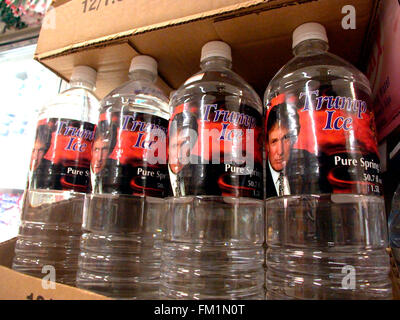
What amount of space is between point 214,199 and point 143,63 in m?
0.47

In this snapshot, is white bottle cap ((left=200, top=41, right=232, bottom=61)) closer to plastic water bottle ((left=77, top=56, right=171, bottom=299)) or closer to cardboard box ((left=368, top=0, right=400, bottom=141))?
plastic water bottle ((left=77, top=56, right=171, bottom=299))

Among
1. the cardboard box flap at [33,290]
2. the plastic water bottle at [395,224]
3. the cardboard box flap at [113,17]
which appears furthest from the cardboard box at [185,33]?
the cardboard box flap at [33,290]

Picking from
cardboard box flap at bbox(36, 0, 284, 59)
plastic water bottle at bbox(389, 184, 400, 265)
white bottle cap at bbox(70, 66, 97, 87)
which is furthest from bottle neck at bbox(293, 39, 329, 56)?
white bottle cap at bbox(70, 66, 97, 87)

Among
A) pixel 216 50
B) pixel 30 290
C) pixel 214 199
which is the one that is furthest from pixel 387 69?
pixel 30 290

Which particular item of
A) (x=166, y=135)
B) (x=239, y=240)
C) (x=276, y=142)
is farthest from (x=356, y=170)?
(x=166, y=135)

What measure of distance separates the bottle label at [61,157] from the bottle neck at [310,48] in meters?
0.67

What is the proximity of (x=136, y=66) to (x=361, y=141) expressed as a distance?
0.64 m

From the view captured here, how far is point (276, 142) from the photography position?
65cm

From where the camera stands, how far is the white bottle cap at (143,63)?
0.87 metres

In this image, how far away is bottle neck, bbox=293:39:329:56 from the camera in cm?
69

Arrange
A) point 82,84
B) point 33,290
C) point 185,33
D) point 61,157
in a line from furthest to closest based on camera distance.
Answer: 1. point 82,84
2. point 61,157
3. point 185,33
4. point 33,290

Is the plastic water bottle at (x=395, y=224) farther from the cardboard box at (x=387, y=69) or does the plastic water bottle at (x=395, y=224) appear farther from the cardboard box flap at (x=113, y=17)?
the cardboard box flap at (x=113, y=17)

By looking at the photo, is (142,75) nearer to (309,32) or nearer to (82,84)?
(82,84)

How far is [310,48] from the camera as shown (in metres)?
0.77
